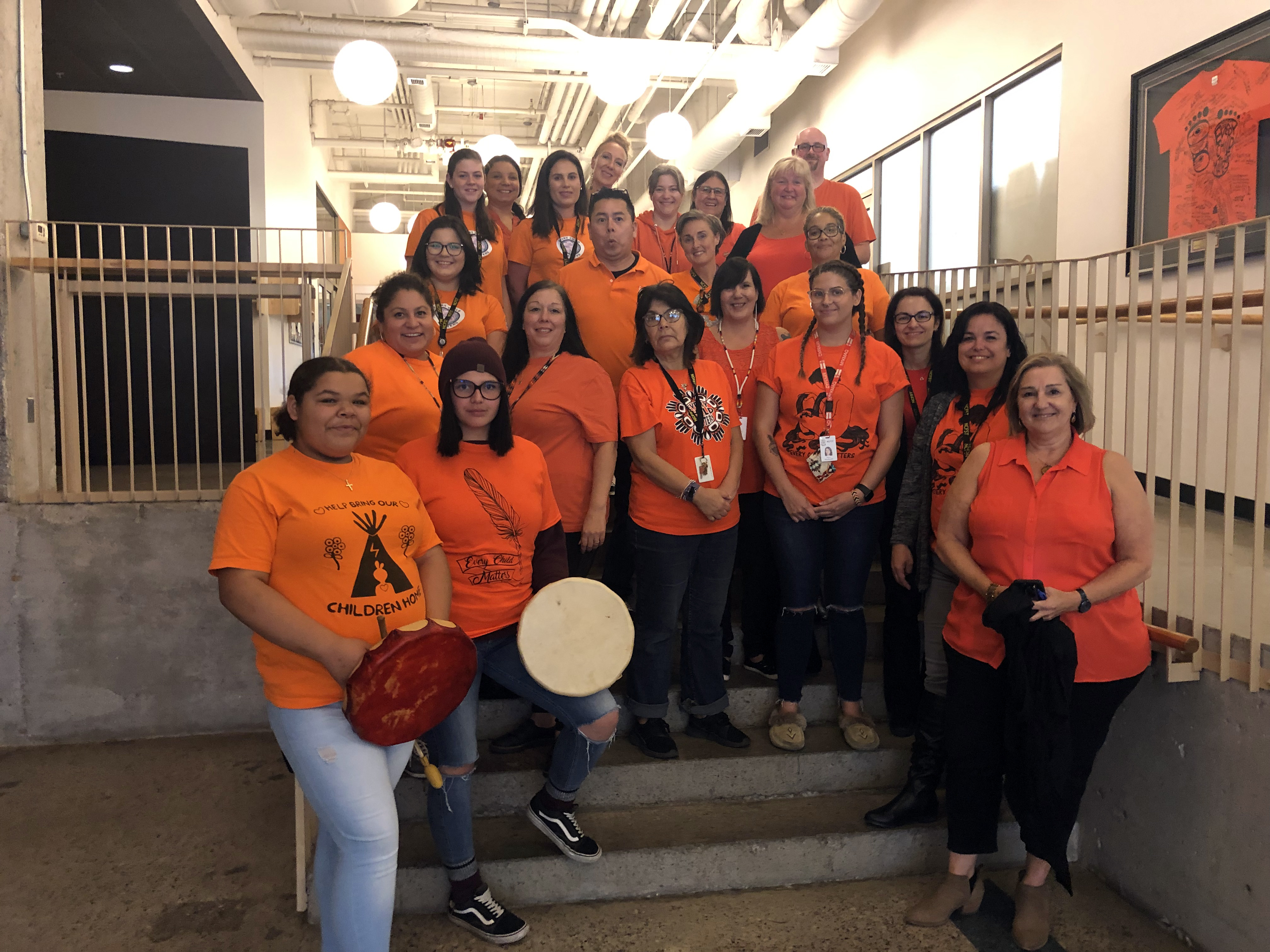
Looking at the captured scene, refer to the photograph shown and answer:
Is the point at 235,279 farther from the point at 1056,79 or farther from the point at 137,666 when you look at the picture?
the point at 1056,79

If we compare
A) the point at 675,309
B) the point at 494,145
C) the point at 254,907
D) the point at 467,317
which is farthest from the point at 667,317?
the point at 494,145

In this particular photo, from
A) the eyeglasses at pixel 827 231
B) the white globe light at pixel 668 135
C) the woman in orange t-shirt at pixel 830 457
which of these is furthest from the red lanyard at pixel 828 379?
the white globe light at pixel 668 135

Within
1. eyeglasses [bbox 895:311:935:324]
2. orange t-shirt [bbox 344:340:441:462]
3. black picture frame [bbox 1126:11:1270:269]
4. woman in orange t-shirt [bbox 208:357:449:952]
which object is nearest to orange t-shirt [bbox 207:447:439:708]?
woman in orange t-shirt [bbox 208:357:449:952]

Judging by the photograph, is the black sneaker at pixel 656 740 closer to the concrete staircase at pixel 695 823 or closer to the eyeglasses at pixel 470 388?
the concrete staircase at pixel 695 823

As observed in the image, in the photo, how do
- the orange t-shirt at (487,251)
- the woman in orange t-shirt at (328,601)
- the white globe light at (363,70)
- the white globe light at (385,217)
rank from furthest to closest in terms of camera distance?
the white globe light at (385,217) → the white globe light at (363,70) → the orange t-shirt at (487,251) → the woman in orange t-shirt at (328,601)

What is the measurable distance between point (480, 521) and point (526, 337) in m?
0.80

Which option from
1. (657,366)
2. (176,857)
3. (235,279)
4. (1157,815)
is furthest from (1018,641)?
(235,279)

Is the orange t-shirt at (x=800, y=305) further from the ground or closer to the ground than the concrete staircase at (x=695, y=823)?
further from the ground

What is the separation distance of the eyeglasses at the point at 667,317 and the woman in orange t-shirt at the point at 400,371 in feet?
2.31

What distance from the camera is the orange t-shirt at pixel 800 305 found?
11.2 feet

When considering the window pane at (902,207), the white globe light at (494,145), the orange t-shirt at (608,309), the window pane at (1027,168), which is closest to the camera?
the orange t-shirt at (608,309)

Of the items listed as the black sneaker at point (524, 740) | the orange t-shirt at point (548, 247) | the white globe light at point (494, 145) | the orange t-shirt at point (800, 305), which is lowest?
the black sneaker at point (524, 740)

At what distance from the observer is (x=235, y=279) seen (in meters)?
4.10

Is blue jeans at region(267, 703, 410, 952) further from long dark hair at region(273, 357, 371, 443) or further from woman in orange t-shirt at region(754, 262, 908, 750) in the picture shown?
woman in orange t-shirt at region(754, 262, 908, 750)
